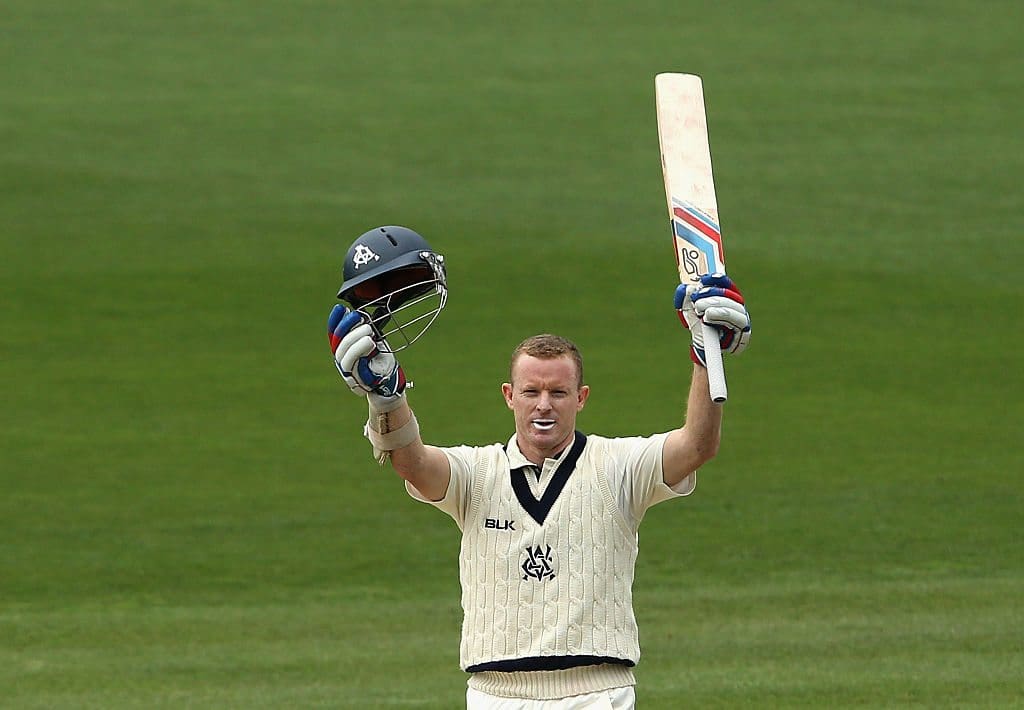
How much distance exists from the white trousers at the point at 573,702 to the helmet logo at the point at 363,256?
1.31m

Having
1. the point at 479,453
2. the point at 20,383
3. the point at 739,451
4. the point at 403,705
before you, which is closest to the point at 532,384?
the point at 479,453

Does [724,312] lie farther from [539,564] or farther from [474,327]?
[474,327]

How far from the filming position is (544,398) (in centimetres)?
533

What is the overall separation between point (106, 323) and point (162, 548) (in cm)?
673

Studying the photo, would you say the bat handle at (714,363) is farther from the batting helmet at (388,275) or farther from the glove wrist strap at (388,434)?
the glove wrist strap at (388,434)

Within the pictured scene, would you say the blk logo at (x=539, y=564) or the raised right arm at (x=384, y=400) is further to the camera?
the blk logo at (x=539, y=564)

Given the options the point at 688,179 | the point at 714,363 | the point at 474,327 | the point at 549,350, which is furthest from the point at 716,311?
the point at 474,327

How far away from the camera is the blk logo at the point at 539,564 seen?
5.30 metres

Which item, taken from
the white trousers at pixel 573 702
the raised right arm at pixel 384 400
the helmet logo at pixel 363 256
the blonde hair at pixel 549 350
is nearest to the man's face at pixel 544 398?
the blonde hair at pixel 549 350

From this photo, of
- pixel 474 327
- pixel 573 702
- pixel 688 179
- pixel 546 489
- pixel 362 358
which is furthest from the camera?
pixel 474 327

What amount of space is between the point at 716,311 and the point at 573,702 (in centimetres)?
120

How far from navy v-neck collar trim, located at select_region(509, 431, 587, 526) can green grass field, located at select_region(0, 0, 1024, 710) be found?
12.7ft

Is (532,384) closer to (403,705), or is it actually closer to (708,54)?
(403,705)

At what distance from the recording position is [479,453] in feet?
18.3
